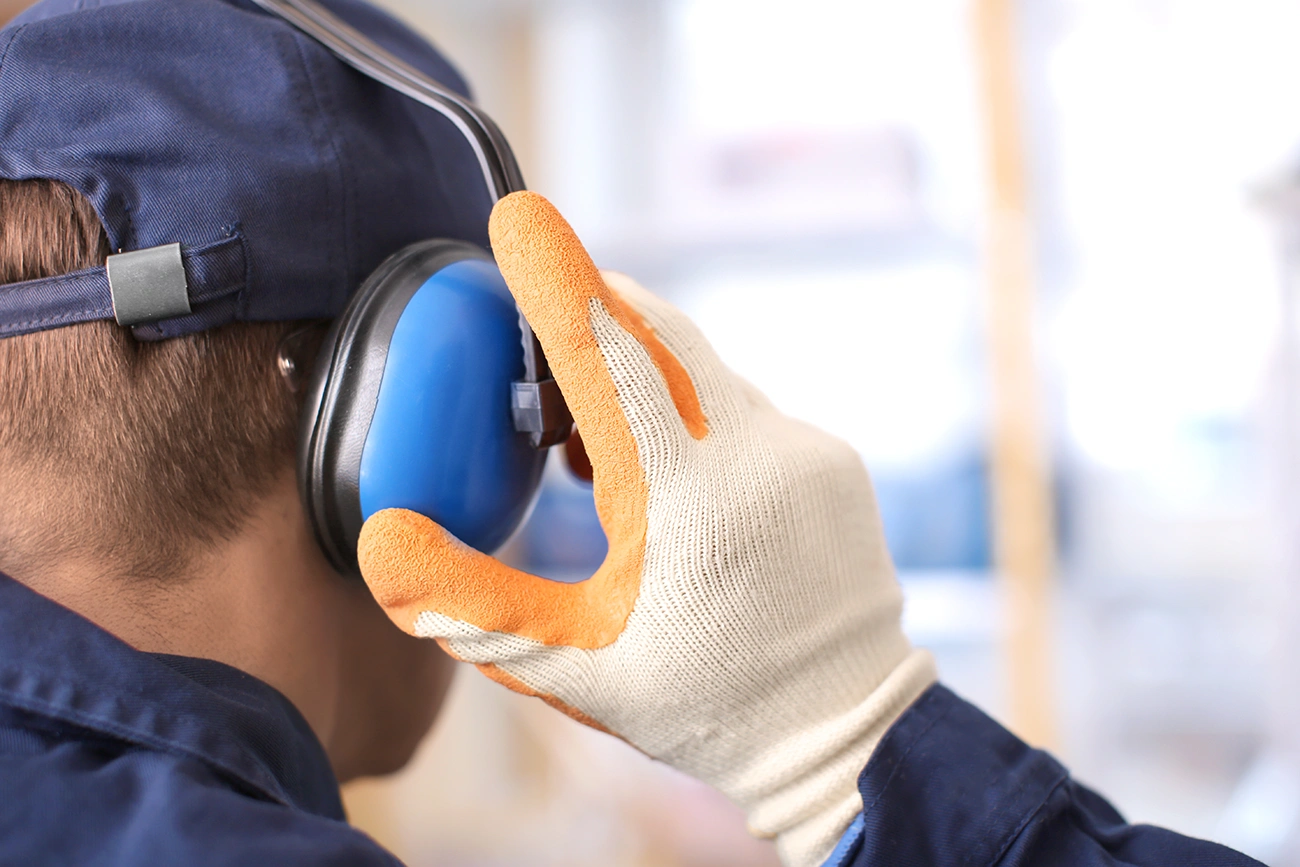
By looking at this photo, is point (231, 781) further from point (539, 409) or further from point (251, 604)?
point (539, 409)

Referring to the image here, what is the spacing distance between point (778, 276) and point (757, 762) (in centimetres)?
140

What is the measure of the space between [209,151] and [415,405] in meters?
0.17

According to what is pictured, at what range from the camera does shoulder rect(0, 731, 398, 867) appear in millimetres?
391

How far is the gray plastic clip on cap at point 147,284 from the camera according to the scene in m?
0.48

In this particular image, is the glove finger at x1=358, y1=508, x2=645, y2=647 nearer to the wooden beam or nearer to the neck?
the neck

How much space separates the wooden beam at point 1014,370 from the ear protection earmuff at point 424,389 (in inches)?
46.6

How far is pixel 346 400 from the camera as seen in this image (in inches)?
20.9

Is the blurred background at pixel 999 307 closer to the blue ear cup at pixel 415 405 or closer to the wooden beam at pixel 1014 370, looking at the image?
the wooden beam at pixel 1014 370

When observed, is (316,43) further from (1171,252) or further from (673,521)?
(1171,252)

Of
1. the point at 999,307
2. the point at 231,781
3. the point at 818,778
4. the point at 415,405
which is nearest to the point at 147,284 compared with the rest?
the point at 415,405

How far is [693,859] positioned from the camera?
1623mm

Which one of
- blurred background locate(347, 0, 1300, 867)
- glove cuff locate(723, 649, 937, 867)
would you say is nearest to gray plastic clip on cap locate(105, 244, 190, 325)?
glove cuff locate(723, 649, 937, 867)

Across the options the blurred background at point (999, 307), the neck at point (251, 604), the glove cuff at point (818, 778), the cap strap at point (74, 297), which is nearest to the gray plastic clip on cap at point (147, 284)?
the cap strap at point (74, 297)

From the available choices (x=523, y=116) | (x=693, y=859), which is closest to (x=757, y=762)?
(x=693, y=859)
